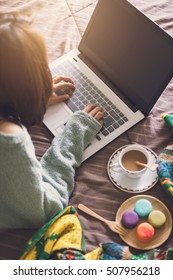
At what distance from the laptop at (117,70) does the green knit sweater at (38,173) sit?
0.04 m

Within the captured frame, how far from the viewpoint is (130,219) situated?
892 millimetres

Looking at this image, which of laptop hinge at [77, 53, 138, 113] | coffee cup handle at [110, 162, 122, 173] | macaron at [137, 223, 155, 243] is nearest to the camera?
macaron at [137, 223, 155, 243]

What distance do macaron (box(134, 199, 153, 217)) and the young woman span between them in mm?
163

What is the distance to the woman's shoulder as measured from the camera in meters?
0.82

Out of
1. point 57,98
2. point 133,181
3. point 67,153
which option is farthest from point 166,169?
point 57,98

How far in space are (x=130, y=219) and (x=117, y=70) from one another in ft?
1.41

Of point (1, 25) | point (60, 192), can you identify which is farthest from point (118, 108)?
point (1, 25)

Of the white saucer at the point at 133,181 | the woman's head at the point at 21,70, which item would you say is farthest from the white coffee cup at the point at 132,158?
the woman's head at the point at 21,70

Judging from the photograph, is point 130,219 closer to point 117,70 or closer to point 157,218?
point 157,218

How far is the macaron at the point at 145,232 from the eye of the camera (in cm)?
87

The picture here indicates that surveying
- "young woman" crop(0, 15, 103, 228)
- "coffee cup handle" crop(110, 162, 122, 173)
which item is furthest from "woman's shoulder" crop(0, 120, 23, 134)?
"coffee cup handle" crop(110, 162, 122, 173)

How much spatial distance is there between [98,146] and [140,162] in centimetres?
12

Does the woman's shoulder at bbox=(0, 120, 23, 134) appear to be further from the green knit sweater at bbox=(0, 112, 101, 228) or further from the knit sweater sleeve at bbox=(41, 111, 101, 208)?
the knit sweater sleeve at bbox=(41, 111, 101, 208)
